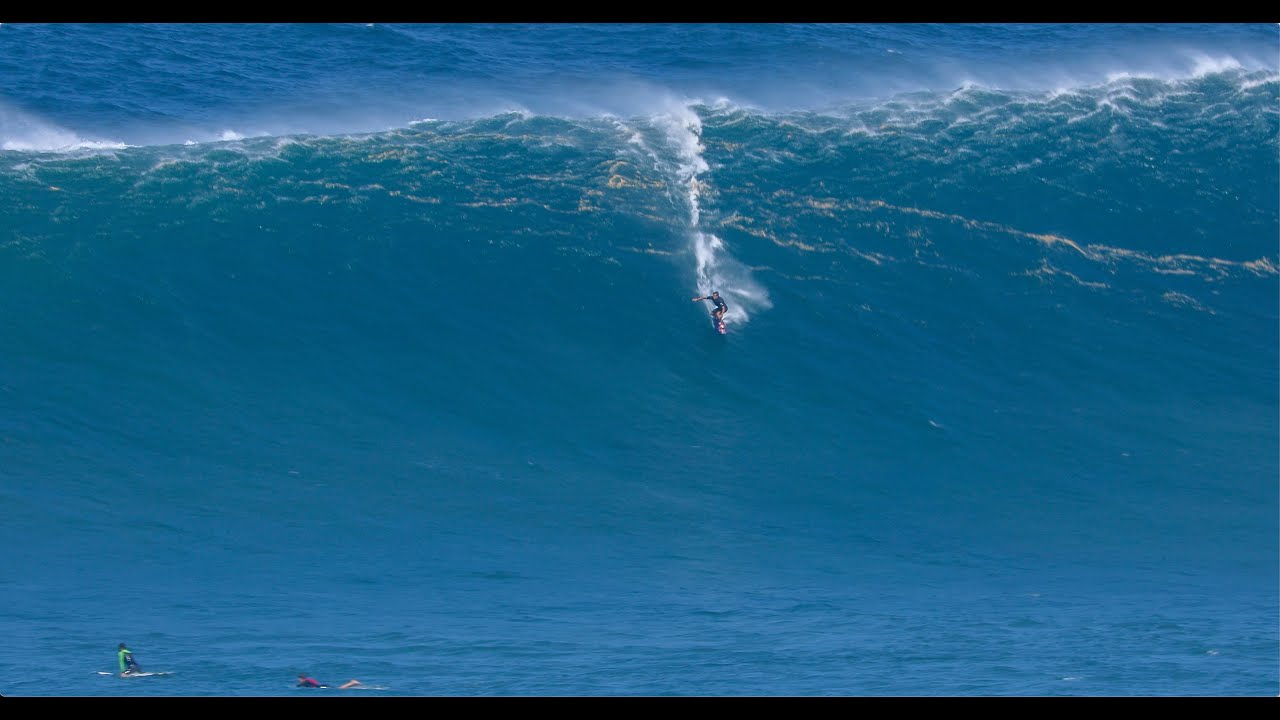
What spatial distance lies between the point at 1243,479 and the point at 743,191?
11595 mm

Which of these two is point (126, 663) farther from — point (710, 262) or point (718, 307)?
point (710, 262)

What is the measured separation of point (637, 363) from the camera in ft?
79.0

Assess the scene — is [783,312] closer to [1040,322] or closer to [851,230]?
[851,230]

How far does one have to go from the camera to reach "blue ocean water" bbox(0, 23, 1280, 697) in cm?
1834

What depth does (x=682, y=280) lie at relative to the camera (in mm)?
25312

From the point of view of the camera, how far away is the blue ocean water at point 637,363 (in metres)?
18.3

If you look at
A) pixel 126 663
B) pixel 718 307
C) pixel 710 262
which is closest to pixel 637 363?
pixel 718 307

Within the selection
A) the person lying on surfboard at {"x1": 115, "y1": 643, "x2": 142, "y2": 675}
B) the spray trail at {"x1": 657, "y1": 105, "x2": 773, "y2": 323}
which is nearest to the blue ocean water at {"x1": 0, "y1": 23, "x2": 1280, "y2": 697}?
the spray trail at {"x1": 657, "y1": 105, "x2": 773, "y2": 323}

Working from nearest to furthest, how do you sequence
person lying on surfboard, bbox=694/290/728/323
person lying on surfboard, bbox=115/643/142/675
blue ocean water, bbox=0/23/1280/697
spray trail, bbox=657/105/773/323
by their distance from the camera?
person lying on surfboard, bbox=115/643/142/675, blue ocean water, bbox=0/23/1280/697, person lying on surfboard, bbox=694/290/728/323, spray trail, bbox=657/105/773/323

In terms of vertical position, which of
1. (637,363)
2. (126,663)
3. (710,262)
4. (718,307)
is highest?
(710,262)

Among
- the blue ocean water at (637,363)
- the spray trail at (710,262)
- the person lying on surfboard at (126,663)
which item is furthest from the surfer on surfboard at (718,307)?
the person lying on surfboard at (126,663)

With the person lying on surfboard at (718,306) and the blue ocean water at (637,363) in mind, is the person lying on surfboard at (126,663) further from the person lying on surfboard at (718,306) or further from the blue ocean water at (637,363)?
the person lying on surfboard at (718,306)

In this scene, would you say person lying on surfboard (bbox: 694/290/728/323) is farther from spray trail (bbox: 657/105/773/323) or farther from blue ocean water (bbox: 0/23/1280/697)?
spray trail (bbox: 657/105/773/323)

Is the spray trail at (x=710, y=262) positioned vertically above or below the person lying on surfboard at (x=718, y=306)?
above
